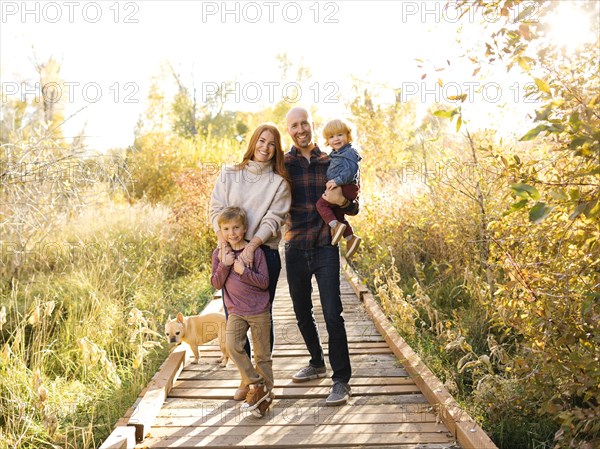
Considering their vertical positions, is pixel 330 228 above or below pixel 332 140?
below

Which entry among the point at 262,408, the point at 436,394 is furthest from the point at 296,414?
the point at 436,394

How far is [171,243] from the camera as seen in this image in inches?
455

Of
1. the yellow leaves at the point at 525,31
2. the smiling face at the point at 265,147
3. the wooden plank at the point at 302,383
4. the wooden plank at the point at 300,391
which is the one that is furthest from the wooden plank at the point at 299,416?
the yellow leaves at the point at 525,31

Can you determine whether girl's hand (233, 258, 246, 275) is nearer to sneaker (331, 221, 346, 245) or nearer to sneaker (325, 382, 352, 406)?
sneaker (331, 221, 346, 245)

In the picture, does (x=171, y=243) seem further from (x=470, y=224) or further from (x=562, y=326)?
(x=562, y=326)

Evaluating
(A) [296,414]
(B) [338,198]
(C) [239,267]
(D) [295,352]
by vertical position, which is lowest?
(D) [295,352]

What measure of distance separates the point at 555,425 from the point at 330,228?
6.35ft

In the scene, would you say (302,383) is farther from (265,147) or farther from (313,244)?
(265,147)

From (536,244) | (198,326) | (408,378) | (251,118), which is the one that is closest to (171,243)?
(198,326)

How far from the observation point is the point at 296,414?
421cm

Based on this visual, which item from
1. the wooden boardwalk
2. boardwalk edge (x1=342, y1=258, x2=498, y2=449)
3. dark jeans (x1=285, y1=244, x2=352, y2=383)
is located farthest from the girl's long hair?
boardwalk edge (x1=342, y1=258, x2=498, y2=449)

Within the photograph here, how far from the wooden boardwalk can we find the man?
274 mm

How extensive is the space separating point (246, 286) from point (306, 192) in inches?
31.1

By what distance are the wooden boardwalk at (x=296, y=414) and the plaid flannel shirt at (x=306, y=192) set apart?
1.16 metres
